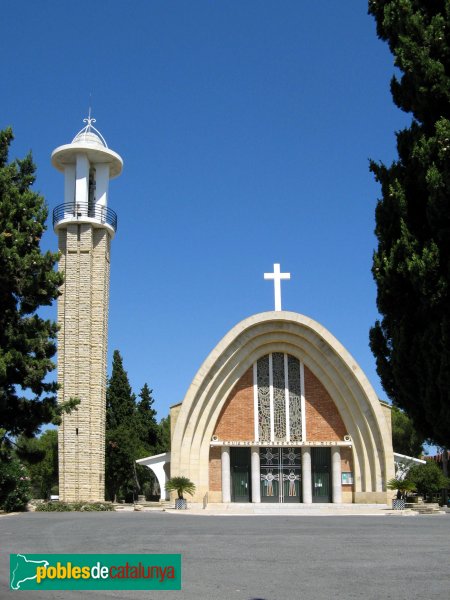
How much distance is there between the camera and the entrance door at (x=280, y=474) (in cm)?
3431

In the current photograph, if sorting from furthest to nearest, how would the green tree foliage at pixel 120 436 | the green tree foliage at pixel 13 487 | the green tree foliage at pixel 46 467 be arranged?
the green tree foliage at pixel 46 467 < the green tree foliage at pixel 120 436 < the green tree foliage at pixel 13 487

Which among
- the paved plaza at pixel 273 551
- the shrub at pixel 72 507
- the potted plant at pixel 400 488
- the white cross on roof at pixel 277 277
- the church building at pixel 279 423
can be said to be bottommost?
the shrub at pixel 72 507

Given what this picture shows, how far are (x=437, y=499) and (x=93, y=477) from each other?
60.5 ft

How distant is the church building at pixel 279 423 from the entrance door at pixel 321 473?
48 mm

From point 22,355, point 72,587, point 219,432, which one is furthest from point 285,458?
point 72,587

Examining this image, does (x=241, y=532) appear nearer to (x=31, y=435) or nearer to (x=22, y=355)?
(x=31, y=435)

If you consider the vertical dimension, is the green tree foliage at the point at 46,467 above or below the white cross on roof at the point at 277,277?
below

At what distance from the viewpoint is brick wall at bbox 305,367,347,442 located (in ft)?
114

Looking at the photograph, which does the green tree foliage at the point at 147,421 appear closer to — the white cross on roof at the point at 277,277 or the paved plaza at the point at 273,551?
the white cross on roof at the point at 277,277

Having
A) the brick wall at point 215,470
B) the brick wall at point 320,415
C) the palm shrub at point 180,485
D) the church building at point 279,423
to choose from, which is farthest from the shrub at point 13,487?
the brick wall at point 320,415

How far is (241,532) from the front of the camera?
57.5 feet

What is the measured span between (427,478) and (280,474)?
23.5 feet

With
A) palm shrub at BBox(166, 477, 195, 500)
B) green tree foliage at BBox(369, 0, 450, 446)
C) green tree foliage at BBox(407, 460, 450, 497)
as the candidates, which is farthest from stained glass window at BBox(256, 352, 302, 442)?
green tree foliage at BBox(369, 0, 450, 446)

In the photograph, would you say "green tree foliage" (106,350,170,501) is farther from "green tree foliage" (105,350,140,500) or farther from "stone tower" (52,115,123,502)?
"stone tower" (52,115,123,502)
